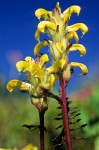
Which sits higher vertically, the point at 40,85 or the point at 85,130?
the point at 85,130

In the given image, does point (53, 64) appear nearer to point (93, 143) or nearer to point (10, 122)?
point (93, 143)

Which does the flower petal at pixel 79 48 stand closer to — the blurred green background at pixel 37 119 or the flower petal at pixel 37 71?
the flower petal at pixel 37 71

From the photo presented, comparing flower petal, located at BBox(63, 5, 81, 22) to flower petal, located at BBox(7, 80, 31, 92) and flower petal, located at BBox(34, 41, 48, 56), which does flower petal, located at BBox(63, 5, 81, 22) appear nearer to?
flower petal, located at BBox(34, 41, 48, 56)

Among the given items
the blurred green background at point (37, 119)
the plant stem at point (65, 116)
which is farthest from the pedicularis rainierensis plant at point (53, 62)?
the blurred green background at point (37, 119)

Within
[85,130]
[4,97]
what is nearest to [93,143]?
[85,130]

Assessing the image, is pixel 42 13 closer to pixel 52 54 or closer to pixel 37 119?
pixel 52 54

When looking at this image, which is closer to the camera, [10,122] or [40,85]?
[40,85]
